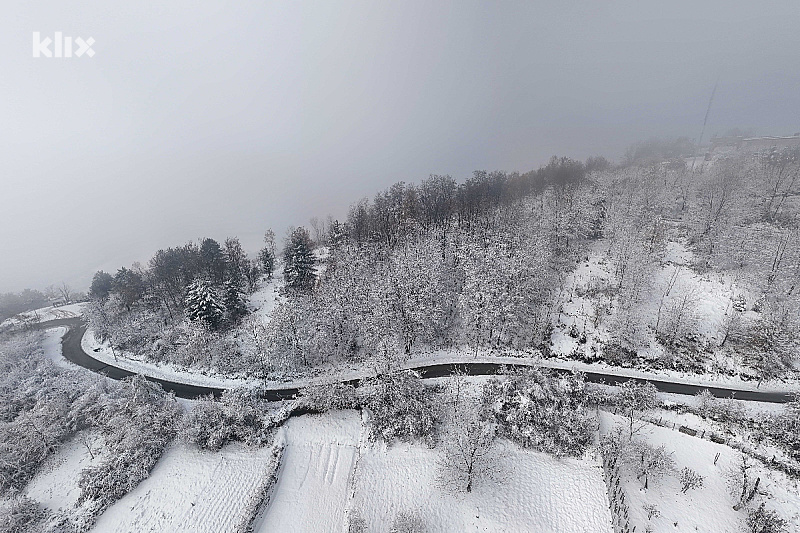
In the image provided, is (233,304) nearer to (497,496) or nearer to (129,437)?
(129,437)

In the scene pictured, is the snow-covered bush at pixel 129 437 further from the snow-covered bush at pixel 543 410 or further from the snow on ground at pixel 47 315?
the snow on ground at pixel 47 315

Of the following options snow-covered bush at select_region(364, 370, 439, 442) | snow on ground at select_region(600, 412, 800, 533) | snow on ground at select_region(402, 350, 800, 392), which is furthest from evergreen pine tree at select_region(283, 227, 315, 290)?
snow on ground at select_region(600, 412, 800, 533)

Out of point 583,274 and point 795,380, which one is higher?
point 583,274

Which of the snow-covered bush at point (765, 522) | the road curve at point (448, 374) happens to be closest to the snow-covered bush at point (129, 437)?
the road curve at point (448, 374)

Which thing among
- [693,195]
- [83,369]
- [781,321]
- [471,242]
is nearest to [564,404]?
[471,242]

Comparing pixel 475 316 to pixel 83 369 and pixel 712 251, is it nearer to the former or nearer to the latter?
pixel 712 251

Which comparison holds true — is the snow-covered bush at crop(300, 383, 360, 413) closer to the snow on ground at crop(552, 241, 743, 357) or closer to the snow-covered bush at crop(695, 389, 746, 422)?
the snow on ground at crop(552, 241, 743, 357)

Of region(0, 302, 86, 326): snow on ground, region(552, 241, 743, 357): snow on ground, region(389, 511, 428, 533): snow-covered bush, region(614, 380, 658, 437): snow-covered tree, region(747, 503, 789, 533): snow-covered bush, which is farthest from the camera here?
region(0, 302, 86, 326): snow on ground
